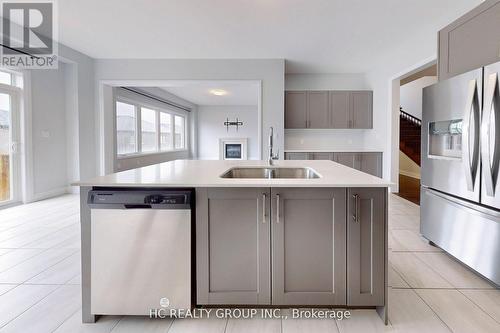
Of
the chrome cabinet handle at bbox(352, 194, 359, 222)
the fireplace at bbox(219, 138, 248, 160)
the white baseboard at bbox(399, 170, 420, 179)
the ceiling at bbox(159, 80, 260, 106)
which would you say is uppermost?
the ceiling at bbox(159, 80, 260, 106)

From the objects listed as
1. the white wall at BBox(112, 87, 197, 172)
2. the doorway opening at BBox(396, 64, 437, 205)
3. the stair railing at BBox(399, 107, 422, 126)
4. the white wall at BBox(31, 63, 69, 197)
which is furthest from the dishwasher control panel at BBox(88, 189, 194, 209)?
the stair railing at BBox(399, 107, 422, 126)

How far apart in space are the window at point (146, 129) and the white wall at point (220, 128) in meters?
1.01

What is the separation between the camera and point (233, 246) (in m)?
1.79

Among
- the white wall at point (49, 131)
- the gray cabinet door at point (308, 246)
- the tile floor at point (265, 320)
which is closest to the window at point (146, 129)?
the white wall at point (49, 131)

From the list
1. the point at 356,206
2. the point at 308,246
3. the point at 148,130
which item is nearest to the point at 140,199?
the point at 308,246

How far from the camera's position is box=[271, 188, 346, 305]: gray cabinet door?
177 cm

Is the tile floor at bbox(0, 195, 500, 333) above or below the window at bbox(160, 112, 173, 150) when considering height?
below

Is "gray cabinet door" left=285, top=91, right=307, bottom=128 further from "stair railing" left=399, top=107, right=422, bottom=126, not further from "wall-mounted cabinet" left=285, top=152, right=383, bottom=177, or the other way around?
"stair railing" left=399, top=107, right=422, bottom=126

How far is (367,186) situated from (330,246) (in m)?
0.40

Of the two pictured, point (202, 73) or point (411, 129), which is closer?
point (202, 73)

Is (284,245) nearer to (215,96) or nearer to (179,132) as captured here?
(215,96)

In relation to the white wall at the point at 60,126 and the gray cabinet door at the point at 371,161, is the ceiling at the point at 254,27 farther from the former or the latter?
the gray cabinet door at the point at 371,161

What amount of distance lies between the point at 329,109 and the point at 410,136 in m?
3.95

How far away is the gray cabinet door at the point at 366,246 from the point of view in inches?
69.0
